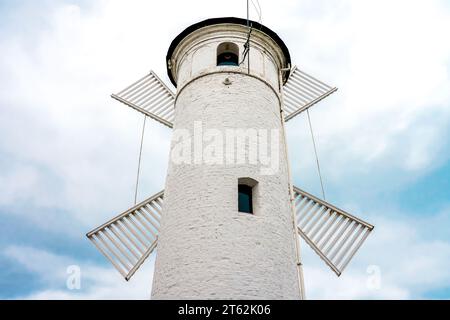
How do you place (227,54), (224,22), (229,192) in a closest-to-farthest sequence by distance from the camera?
(229,192)
(224,22)
(227,54)

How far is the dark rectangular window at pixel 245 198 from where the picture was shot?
753 centimetres

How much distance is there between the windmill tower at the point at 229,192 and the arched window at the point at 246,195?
0.02m

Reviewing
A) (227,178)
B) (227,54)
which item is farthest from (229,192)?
(227,54)

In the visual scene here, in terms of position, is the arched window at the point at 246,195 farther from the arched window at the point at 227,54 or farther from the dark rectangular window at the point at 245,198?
the arched window at the point at 227,54

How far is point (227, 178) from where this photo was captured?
7.49 meters

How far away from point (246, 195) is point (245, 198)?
8cm

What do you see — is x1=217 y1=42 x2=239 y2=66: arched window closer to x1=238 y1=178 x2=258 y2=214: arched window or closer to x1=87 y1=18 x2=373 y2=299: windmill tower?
x1=87 y1=18 x2=373 y2=299: windmill tower

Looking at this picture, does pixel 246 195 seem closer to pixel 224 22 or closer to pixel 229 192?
pixel 229 192

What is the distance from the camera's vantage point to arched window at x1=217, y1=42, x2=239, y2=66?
9.89m

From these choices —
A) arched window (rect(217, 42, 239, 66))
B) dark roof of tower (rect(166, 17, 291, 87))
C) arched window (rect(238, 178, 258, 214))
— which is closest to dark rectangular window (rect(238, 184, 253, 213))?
arched window (rect(238, 178, 258, 214))
